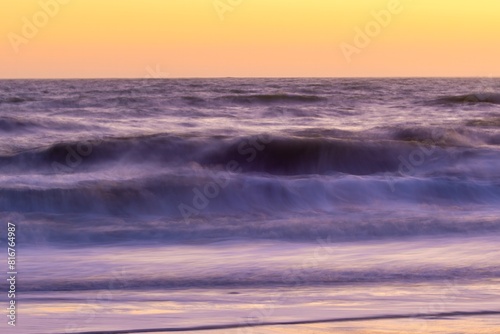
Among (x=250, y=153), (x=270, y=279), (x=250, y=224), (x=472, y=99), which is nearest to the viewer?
(x=270, y=279)

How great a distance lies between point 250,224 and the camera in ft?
33.0

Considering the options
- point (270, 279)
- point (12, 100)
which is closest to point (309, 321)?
point (270, 279)

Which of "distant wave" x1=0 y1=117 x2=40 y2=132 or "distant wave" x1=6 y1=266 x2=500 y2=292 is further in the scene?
"distant wave" x1=0 y1=117 x2=40 y2=132

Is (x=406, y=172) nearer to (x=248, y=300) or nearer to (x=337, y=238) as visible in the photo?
(x=337, y=238)

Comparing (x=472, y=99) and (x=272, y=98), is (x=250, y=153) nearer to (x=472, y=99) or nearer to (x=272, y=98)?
(x=272, y=98)

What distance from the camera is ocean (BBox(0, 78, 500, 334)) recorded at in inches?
229

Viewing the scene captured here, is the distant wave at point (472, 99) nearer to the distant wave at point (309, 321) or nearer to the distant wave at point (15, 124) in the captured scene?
the distant wave at point (15, 124)

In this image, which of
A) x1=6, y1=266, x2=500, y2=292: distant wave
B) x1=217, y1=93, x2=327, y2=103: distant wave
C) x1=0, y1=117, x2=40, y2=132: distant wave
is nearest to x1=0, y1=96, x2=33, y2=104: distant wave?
x1=217, y1=93, x2=327, y2=103: distant wave

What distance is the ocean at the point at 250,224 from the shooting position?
582cm

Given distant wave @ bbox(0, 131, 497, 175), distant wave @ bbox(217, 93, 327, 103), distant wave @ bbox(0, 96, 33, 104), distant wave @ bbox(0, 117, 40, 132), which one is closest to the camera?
distant wave @ bbox(0, 131, 497, 175)

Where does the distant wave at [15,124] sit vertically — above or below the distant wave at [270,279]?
above

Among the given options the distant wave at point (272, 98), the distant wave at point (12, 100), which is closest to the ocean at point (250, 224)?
the distant wave at point (12, 100)

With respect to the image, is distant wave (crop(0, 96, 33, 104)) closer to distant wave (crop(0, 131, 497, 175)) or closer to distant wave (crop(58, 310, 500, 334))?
distant wave (crop(0, 131, 497, 175))

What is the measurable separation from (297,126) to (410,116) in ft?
14.8
